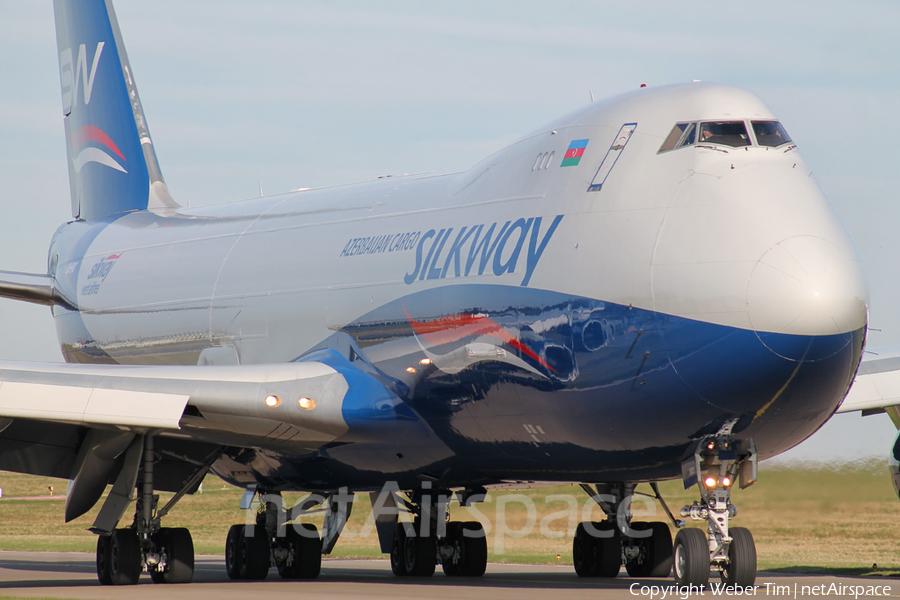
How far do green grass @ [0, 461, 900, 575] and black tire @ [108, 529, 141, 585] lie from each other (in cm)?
811

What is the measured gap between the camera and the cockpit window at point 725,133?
15070mm

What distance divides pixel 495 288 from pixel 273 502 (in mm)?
7309

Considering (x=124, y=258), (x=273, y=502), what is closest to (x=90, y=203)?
(x=124, y=258)

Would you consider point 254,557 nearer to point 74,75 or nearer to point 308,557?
point 308,557

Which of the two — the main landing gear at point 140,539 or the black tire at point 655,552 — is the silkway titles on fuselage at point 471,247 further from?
the black tire at point 655,552

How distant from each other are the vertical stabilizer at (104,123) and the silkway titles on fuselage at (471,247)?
10.9m

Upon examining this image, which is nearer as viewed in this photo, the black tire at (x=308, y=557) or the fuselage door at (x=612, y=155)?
the fuselage door at (x=612, y=155)

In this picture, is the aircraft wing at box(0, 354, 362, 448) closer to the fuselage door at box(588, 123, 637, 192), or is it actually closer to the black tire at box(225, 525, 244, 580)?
the black tire at box(225, 525, 244, 580)

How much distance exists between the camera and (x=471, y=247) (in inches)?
679

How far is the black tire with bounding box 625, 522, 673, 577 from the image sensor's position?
2125cm

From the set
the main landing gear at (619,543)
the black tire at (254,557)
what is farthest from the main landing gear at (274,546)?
the main landing gear at (619,543)

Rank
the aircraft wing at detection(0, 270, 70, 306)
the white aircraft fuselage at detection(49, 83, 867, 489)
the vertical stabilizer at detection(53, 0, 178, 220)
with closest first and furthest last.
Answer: the white aircraft fuselage at detection(49, 83, 867, 489) < the aircraft wing at detection(0, 270, 70, 306) < the vertical stabilizer at detection(53, 0, 178, 220)

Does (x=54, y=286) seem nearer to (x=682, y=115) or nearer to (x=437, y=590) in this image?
(x=437, y=590)

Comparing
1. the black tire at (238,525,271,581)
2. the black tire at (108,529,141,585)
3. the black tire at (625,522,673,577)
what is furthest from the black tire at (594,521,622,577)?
the black tire at (108,529,141,585)
